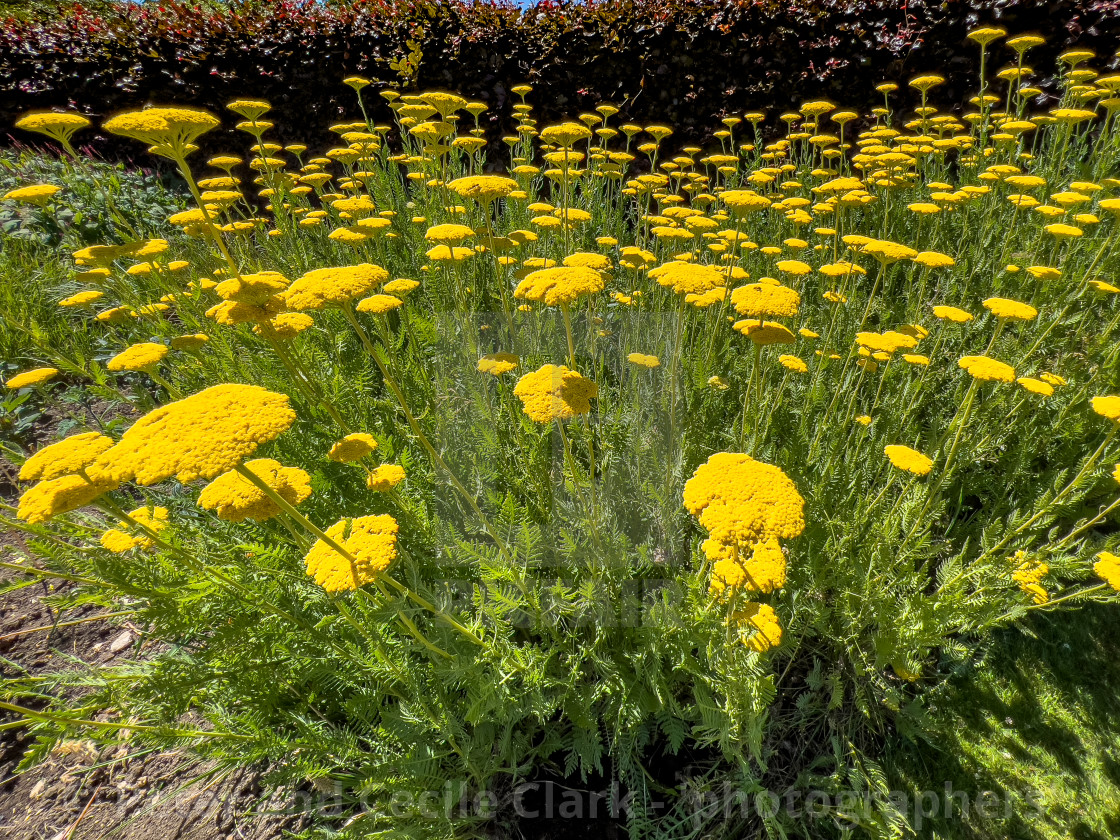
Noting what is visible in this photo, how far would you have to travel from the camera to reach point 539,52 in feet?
18.4

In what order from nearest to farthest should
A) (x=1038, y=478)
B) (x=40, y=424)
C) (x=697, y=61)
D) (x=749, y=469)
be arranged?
(x=749, y=469) < (x=1038, y=478) < (x=40, y=424) < (x=697, y=61)

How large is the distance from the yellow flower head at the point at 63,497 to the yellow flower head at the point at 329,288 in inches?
23.7

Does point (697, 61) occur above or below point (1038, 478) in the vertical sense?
above

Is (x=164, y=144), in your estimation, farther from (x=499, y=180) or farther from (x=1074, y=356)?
(x=1074, y=356)

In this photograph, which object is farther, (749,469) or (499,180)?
(499,180)

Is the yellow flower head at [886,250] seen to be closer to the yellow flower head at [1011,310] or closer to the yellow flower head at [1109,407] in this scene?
the yellow flower head at [1011,310]

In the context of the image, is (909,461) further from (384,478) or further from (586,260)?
(384,478)

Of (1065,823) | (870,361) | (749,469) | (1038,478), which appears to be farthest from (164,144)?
(1038,478)

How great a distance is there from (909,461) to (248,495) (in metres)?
1.79

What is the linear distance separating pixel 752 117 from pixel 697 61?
2.44m

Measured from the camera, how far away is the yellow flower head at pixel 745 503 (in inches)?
43.3

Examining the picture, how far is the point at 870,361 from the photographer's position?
2037 mm

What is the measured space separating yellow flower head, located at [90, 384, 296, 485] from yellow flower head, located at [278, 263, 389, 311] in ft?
1.27

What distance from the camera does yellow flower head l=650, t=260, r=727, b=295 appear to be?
1638mm
